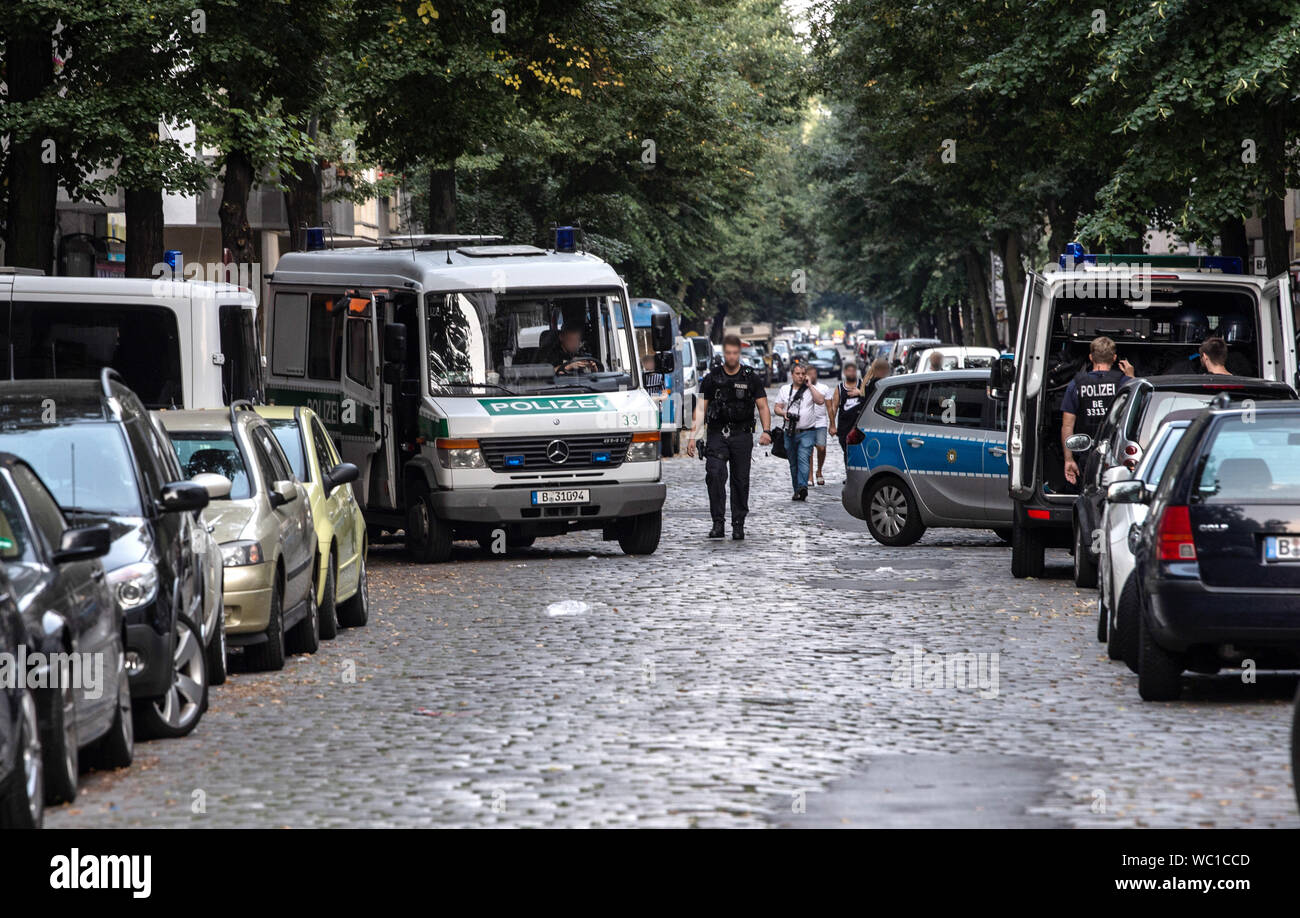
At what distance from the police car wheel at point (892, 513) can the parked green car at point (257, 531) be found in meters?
8.58

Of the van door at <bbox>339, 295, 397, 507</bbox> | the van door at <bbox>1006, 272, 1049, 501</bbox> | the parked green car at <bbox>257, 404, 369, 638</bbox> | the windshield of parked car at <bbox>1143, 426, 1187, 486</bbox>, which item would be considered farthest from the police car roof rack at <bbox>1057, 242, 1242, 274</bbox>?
the parked green car at <bbox>257, 404, 369, 638</bbox>

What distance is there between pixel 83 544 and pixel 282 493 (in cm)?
468

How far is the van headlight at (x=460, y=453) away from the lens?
20016 mm

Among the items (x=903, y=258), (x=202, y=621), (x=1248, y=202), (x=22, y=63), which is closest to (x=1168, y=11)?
(x=1248, y=202)

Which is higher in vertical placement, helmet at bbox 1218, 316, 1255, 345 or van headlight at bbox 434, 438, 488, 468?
helmet at bbox 1218, 316, 1255, 345

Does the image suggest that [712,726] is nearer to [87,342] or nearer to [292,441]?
[292,441]

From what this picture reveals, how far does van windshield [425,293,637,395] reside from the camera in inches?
807

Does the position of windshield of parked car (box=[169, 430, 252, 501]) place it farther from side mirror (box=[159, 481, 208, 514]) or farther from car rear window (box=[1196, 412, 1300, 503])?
car rear window (box=[1196, 412, 1300, 503])

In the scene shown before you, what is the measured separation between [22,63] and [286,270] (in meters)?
3.29

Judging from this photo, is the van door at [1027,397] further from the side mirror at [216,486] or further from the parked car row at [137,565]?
the side mirror at [216,486]

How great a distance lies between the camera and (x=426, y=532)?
67.3 feet

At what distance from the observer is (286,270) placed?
23.4 metres

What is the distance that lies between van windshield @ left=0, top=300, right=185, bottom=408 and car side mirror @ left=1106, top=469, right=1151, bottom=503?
972cm

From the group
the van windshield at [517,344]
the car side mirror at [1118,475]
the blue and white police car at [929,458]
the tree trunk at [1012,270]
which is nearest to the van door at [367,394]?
the van windshield at [517,344]
